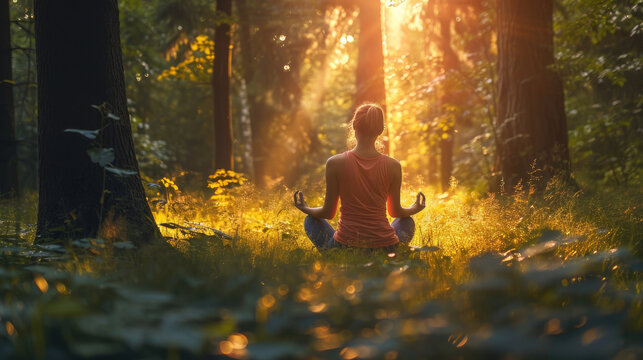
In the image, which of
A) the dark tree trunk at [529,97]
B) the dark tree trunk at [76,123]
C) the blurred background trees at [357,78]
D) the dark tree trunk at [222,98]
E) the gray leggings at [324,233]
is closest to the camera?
the dark tree trunk at [76,123]

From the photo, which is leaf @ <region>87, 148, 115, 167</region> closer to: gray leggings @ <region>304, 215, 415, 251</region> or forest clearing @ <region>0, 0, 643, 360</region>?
forest clearing @ <region>0, 0, 643, 360</region>

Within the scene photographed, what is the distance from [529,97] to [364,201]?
4.56m

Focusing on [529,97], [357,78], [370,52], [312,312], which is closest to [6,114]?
[357,78]

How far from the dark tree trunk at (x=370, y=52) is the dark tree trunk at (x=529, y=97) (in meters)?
3.52

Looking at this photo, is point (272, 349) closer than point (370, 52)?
Yes

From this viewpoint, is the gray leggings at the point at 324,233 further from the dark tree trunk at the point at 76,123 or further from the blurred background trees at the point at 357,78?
the blurred background trees at the point at 357,78

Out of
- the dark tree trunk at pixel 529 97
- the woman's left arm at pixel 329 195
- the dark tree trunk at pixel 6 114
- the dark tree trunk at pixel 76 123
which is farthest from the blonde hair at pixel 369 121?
the dark tree trunk at pixel 6 114

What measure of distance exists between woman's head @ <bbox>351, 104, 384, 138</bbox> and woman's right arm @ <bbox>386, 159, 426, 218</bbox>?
340 millimetres

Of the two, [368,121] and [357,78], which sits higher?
[357,78]

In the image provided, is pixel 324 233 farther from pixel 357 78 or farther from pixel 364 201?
pixel 357 78

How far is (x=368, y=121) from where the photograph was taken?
4.57 m

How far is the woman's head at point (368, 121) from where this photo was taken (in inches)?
180

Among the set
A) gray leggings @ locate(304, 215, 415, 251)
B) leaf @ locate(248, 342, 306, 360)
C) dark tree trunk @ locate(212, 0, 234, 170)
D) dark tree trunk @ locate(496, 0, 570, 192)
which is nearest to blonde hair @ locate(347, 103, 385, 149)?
gray leggings @ locate(304, 215, 415, 251)

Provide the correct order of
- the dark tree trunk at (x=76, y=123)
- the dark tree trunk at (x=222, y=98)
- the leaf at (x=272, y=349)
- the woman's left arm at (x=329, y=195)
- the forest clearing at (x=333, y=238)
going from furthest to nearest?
1. the dark tree trunk at (x=222, y=98)
2. the woman's left arm at (x=329, y=195)
3. the dark tree trunk at (x=76, y=123)
4. the forest clearing at (x=333, y=238)
5. the leaf at (x=272, y=349)
